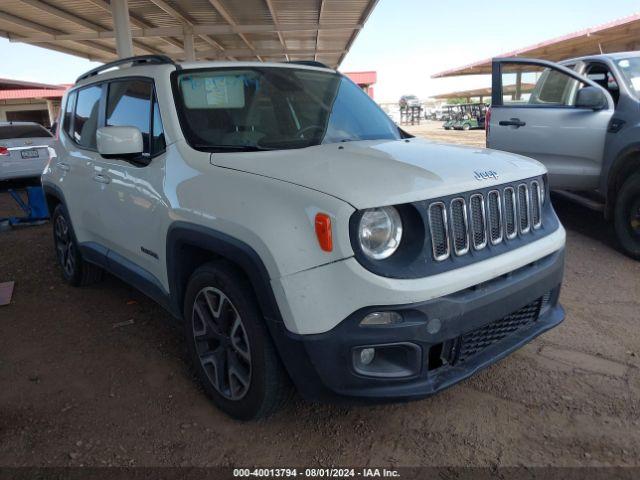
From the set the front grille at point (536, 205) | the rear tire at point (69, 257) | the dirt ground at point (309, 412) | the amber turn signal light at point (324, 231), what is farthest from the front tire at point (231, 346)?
the rear tire at point (69, 257)

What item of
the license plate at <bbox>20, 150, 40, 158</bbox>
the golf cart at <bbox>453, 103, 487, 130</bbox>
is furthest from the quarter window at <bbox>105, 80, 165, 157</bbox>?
the golf cart at <bbox>453, 103, 487, 130</bbox>

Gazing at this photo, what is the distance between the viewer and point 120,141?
278 centimetres

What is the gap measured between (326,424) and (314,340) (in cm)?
77

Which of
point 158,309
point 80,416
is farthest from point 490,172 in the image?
point 158,309

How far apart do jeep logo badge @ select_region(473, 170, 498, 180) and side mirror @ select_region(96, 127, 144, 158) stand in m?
1.84

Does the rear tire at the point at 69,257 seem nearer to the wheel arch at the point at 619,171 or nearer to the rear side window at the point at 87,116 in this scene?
the rear side window at the point at 87,116

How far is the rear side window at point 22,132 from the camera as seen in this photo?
32.6 ft

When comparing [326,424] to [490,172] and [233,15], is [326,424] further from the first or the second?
[233,15]

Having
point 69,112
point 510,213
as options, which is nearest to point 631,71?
point 510,213

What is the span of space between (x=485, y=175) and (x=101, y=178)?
2.58 metres

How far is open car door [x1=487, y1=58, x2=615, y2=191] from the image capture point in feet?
17.0

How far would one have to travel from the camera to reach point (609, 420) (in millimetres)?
2477

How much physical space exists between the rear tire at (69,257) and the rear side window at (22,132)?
6.51m

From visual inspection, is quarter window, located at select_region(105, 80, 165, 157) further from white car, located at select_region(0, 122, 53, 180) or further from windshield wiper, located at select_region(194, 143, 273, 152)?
white car, located at select_region(0, 122, 53, 180)
